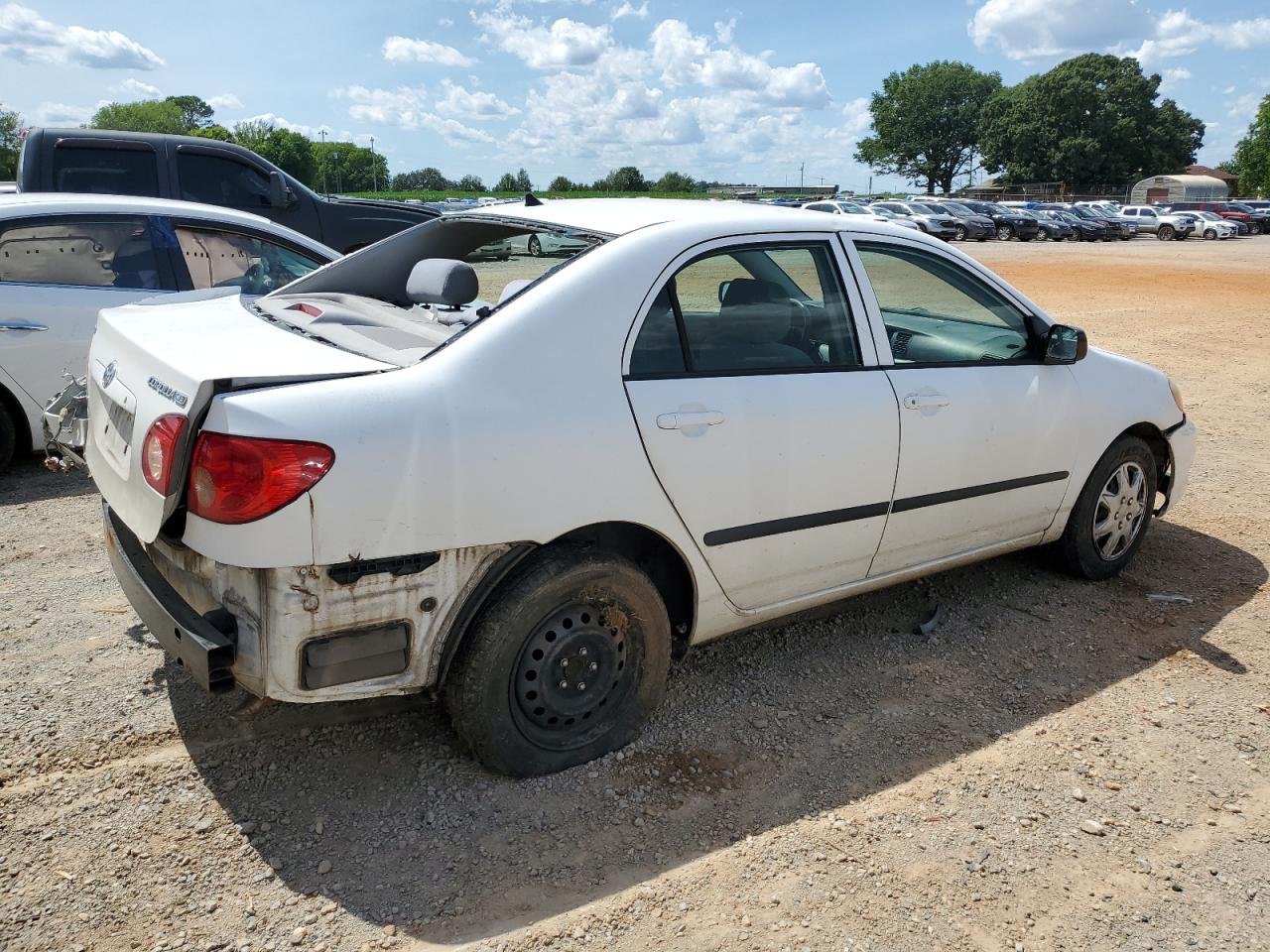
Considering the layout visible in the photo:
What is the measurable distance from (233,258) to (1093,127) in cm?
9557

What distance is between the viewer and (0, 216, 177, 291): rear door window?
5.78m

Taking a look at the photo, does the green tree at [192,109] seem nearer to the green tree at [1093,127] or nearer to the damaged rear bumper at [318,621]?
the green tree at [1093,127]

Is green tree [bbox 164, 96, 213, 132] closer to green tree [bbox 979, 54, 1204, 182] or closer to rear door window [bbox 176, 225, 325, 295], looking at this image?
green tree [bbox 979, 54, 1204, 182]

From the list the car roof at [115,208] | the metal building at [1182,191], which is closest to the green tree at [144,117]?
the metal building at [1182,191]

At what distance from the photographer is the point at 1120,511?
4.74 m

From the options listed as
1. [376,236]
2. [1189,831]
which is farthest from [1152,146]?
[1189,831]

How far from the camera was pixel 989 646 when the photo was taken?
4148 millimetres

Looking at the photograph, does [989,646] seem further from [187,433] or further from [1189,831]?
[187,433]

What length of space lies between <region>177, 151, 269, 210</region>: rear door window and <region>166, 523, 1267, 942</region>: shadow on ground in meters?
7.63

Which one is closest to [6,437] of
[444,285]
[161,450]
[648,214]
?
[444,285]

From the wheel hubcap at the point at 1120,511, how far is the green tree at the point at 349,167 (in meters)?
120

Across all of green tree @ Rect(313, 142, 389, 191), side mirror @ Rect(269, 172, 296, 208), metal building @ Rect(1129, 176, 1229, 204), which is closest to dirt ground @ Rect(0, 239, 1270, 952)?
side mirror @ Rect(269, 172, 296, 208)

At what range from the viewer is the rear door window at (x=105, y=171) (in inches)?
367

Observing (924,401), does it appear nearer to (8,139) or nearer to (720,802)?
(720,802)
